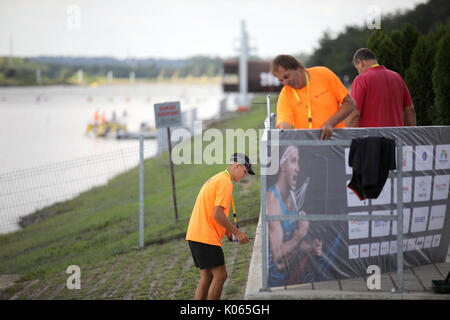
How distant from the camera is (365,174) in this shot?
178 inches

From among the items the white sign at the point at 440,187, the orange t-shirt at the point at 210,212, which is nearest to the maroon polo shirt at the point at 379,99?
the white sign at the point at 440,187

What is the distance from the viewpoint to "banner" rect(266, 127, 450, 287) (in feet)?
16.0

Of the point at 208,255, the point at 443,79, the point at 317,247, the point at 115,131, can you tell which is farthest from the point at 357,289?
the point at 115,131

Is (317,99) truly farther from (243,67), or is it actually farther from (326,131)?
(243,67)

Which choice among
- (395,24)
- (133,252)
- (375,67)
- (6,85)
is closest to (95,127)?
(395,24)

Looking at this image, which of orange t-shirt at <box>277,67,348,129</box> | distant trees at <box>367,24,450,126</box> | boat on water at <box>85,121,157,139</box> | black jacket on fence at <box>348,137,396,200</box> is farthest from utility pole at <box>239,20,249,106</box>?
black jacket on fence at <box>348,137,396,200</box>

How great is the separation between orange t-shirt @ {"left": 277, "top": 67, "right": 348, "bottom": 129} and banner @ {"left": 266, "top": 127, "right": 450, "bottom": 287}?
37cm

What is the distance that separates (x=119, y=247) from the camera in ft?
37.1

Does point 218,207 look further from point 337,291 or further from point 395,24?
point 395,24

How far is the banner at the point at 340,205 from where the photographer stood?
16.0 ft

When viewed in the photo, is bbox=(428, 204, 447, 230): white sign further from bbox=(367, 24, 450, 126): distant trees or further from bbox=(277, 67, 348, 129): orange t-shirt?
bbox=(367, 24, 450, 126): distant trees

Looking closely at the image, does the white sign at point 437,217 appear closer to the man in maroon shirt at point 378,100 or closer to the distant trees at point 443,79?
the man in maroon shirt at point 378,100

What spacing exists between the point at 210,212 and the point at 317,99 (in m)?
1.45
